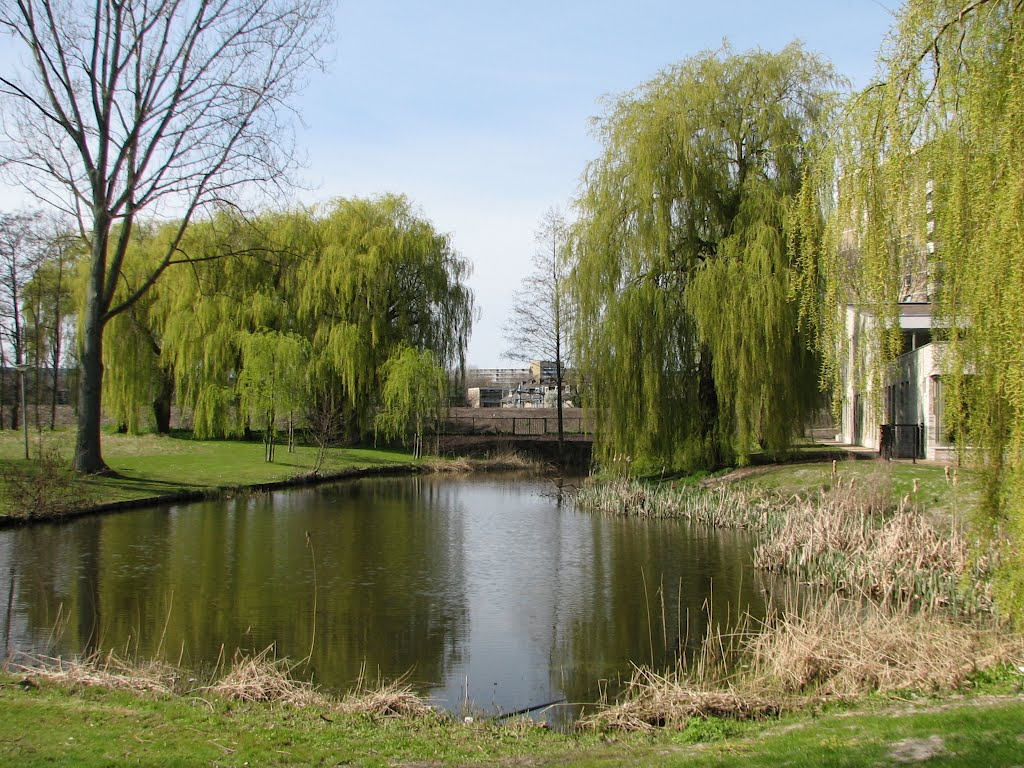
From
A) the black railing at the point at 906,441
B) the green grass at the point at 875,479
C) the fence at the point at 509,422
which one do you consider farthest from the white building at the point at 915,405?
the fence at the point at 509,422

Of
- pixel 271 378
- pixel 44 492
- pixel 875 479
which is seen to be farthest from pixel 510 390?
pixel 875 479

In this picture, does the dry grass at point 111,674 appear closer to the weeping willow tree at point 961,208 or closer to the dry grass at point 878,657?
the dry grass at point 878,657

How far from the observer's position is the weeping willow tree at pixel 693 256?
64.4ft

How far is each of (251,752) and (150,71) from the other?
726 inches

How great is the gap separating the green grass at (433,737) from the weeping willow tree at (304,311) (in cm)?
2250

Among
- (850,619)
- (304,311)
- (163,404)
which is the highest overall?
(304,311)

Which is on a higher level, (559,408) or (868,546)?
(559,408)

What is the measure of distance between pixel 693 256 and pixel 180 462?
50.0ft

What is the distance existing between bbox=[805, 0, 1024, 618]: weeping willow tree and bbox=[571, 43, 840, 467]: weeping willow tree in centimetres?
1349

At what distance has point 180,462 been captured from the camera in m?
25.5

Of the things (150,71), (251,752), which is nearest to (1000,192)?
(251,752)

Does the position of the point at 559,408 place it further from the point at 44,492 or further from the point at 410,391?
the point at 44,492

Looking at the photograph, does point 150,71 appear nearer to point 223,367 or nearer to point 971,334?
point 223,367

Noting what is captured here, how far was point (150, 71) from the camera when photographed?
19.8m
